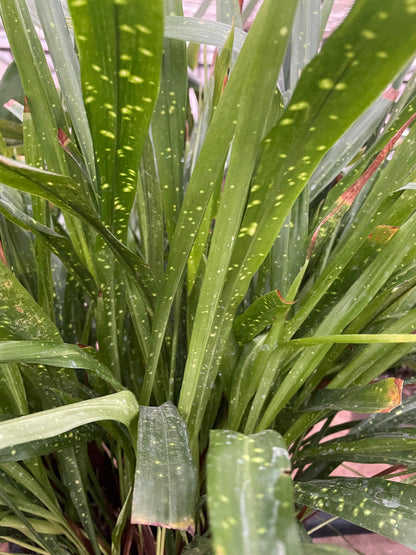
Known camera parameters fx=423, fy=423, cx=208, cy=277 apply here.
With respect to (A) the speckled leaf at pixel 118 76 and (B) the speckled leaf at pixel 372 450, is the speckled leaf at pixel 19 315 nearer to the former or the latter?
(A) the speckled leaf at pixel 118 76

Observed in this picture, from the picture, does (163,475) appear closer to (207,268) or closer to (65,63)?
(207,268)

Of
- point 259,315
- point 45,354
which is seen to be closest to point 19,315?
point 45,354

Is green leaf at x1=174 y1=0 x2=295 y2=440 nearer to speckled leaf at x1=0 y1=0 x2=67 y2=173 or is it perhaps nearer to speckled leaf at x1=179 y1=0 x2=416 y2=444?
speckled leaf at x1=179 y1=0 x2=416 y2=444

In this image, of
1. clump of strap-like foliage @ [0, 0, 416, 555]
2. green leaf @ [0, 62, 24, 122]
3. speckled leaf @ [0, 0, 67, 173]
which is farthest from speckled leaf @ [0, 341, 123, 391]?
green leaf @ [0, 62, 24, 122]

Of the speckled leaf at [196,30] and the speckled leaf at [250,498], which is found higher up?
the speckled leaf at [196,30]

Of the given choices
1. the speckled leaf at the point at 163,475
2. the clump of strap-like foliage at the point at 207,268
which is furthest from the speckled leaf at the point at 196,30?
the speckled leaf at the point at 163,475

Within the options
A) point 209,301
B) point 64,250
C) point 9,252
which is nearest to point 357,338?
point 209,301

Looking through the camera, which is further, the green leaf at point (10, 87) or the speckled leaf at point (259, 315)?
the green leaf at point (10, 87)
